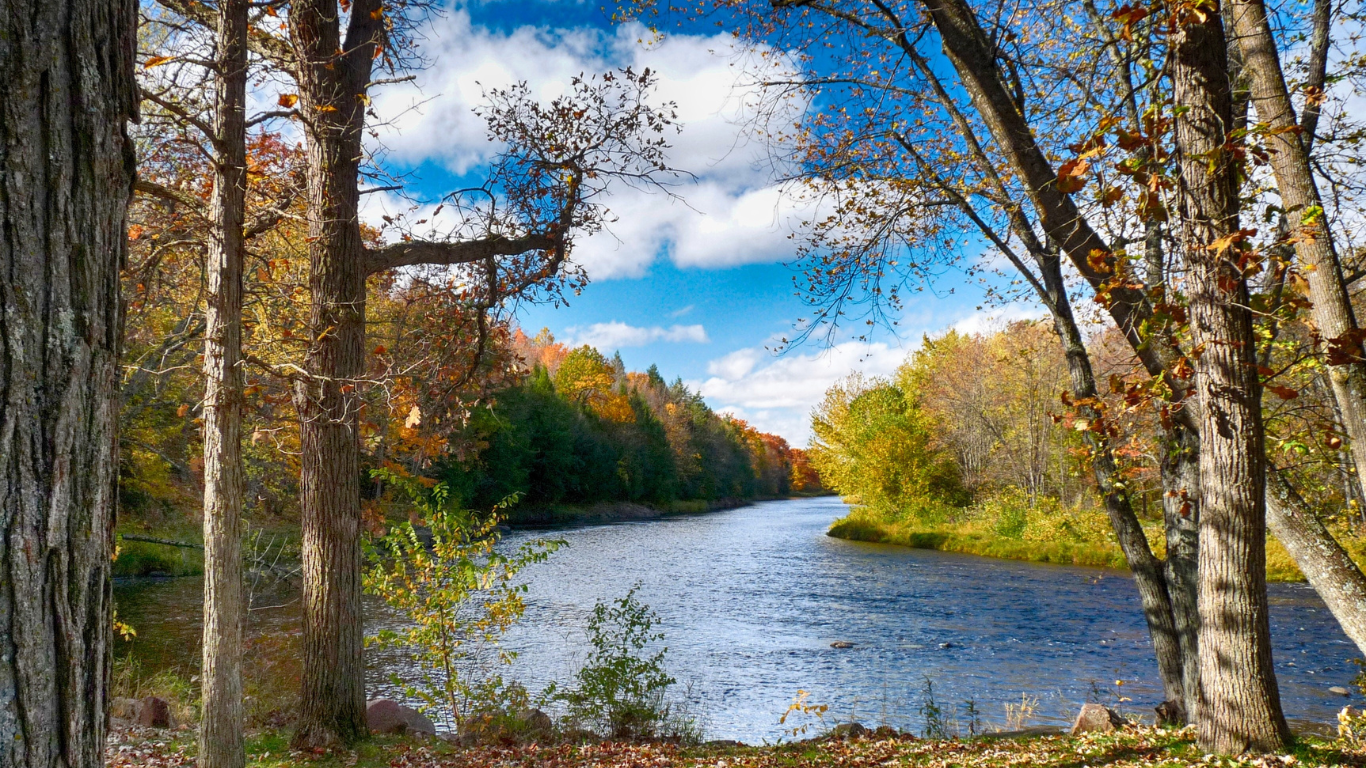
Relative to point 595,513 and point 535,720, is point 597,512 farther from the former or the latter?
point 535,720

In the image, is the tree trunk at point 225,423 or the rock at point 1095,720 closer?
the tree trunk at point 225,423

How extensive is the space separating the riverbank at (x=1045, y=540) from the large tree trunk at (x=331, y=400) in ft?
60.7

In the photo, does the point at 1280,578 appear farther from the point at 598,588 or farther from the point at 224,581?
the point at 224,581

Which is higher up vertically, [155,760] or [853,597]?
[155,760]

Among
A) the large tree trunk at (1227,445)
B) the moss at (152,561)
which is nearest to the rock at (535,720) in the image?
the large tree trunk at (1227,445)

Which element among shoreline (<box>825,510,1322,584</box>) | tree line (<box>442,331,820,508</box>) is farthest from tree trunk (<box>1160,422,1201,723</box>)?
tree line (<box>442,331,820,508</box>)

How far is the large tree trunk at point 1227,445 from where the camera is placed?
14.3ft

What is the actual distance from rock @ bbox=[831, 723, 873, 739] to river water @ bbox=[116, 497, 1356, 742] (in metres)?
1.06

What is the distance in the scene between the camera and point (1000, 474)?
2955 cm

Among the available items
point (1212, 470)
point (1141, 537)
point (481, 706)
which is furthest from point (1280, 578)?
point (481, 706)

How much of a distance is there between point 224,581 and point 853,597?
1489cm

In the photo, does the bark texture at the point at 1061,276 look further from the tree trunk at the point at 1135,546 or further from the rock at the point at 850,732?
the rock at the point at 850,732

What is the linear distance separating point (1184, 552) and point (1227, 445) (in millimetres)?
2388

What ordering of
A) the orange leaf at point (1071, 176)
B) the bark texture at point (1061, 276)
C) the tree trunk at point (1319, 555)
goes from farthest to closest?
the bark texture at point (1061, 276), the tree trunk at point (1319, 555), the orange leaf at point (1071, 176)
